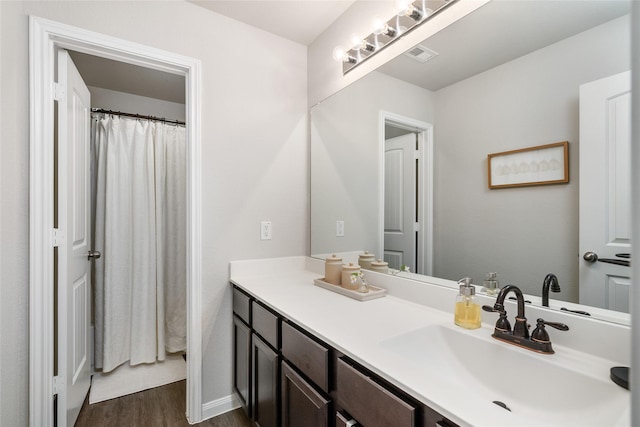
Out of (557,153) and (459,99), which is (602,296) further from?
(459,99)

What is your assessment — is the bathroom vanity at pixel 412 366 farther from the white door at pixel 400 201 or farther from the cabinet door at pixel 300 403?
the white door at pixel 400 201

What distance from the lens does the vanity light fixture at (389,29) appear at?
1.37 meters

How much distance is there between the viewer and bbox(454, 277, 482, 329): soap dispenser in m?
1.10

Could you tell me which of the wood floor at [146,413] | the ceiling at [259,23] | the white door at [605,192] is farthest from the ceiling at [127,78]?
the white door at [605,192]

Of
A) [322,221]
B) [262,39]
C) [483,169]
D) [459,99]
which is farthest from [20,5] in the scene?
[483,169]

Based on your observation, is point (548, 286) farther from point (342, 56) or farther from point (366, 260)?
point (342, 56)

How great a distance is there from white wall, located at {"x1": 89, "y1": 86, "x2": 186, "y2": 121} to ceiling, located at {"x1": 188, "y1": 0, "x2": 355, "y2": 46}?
156 cm

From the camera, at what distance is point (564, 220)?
981 mm

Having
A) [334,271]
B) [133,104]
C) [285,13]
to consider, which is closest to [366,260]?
[334,271]

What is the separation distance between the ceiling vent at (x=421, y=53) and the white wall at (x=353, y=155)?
0.12m

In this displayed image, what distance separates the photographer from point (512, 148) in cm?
111

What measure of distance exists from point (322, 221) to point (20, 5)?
1844 mm

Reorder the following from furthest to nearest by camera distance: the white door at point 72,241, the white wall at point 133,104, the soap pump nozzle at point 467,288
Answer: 1. the white wall at point 133,104
2. the white door at point 72,241
3. the soap pump nozzle at point 467,288

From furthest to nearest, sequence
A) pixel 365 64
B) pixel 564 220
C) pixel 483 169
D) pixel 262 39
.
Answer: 1. pixel 262 39
2. pixel 365 64
3. pixel 483 169
4. pixel 564 220
